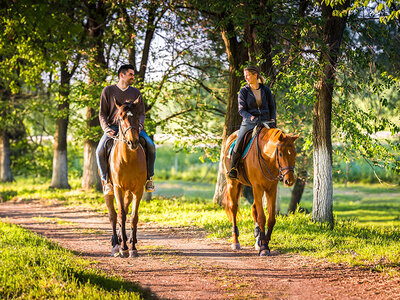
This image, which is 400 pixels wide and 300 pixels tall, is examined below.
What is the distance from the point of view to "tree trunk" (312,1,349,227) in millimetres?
10430

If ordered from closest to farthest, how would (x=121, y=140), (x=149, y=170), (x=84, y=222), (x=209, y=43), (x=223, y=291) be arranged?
(x=223, y=291), (x=121, y=140), (x=149, y=170), (x=84, y=222), (x=209, y=43)

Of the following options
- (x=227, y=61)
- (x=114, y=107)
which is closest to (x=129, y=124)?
(x=114, y=107)

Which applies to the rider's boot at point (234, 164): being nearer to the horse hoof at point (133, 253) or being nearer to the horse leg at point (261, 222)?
the horse leg at point (261, 222)

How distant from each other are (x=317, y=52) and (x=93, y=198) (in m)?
10.5

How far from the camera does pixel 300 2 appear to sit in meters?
11.9

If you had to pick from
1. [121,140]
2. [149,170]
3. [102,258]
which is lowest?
[102,258]

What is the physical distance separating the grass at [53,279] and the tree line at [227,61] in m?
5.97

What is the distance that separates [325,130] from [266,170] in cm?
331

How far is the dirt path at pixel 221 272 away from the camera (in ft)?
19.5

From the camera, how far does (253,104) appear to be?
8.46m

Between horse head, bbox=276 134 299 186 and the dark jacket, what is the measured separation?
4.08 feet

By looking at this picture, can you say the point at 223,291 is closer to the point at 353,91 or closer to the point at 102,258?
the point at 102,258

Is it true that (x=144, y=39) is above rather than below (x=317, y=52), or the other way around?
above

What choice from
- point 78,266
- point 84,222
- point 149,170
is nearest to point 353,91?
point 149,170
